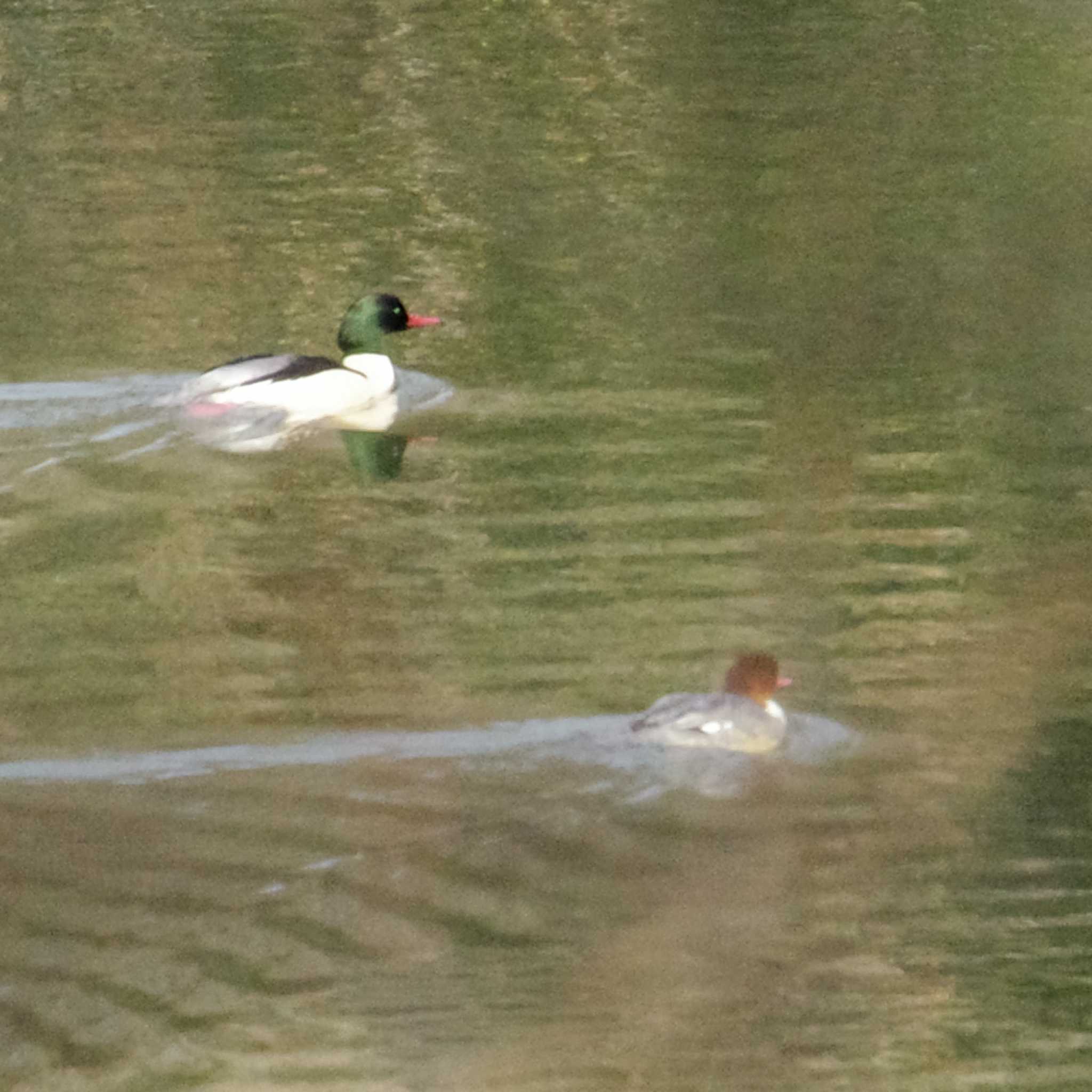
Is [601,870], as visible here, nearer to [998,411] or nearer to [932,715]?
[932,715]

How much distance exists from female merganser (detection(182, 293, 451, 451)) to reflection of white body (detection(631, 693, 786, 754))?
457cm

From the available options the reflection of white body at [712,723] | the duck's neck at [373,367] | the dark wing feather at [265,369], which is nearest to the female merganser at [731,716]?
the reflection of white body at [712,723]

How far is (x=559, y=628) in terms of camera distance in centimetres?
869

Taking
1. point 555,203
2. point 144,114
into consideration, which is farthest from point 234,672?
point 144,114

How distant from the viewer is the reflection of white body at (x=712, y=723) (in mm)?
7383

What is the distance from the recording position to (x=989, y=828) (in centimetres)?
705

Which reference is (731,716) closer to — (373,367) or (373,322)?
(373,367)

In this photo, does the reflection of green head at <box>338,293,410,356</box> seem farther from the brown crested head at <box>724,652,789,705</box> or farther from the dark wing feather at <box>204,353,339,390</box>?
the brown crested head at <box>724,652,789,705</box>

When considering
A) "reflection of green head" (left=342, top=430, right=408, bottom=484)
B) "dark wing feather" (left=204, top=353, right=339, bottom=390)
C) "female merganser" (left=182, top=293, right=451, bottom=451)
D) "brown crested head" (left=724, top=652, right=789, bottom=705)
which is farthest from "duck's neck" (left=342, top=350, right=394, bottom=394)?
"brown crested head" (left=724, top=652, right=789, bottom=705)

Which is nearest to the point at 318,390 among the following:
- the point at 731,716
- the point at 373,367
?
the point at 373,367

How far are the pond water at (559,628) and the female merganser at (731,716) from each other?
9cm

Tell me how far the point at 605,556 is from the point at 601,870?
2.91 meters

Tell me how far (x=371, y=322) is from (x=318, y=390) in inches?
29.8

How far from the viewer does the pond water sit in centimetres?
606
